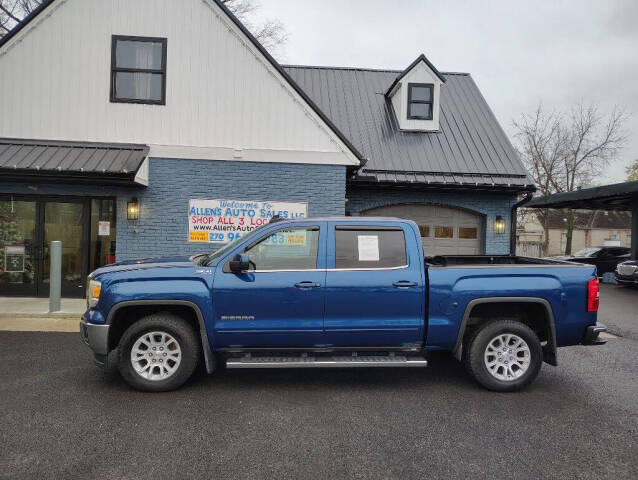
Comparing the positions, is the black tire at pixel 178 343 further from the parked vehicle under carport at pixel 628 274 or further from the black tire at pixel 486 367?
the parked vehicle under carport at pixel 628 274

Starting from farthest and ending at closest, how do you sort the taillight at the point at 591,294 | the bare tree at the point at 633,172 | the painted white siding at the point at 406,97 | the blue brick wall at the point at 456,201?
1. the bare tree at the point at 633,172
2. the painted white siding at the point at 406,97
3. the blue brick wall at the point at 456,201
4. the taillight at the point at 591,294

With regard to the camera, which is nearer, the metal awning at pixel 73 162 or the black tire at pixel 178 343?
the black tire at pixel 178 343

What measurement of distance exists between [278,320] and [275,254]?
0.72 metres

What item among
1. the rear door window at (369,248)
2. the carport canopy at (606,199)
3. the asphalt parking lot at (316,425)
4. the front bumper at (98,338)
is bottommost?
the asphalt parking lot at (316,425)

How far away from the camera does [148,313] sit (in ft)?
15.5

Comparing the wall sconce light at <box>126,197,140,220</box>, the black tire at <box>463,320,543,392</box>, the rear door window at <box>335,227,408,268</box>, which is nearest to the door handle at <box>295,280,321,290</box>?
the rear door window at <box>335,227,408,268</box>

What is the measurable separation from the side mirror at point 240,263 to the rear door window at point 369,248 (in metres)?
0.97

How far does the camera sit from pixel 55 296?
329 inches

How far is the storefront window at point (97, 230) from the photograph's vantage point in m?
9.98

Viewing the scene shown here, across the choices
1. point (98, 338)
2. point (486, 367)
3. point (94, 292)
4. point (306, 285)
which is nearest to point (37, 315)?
point (94, 292)

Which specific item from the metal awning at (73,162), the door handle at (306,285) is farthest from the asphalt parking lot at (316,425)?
the metal awning at (73,162)

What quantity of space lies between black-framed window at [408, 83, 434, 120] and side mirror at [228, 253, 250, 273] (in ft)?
34.5

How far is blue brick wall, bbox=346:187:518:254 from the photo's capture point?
12.1 metres

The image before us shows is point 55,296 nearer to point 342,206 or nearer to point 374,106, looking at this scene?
point 342,206
